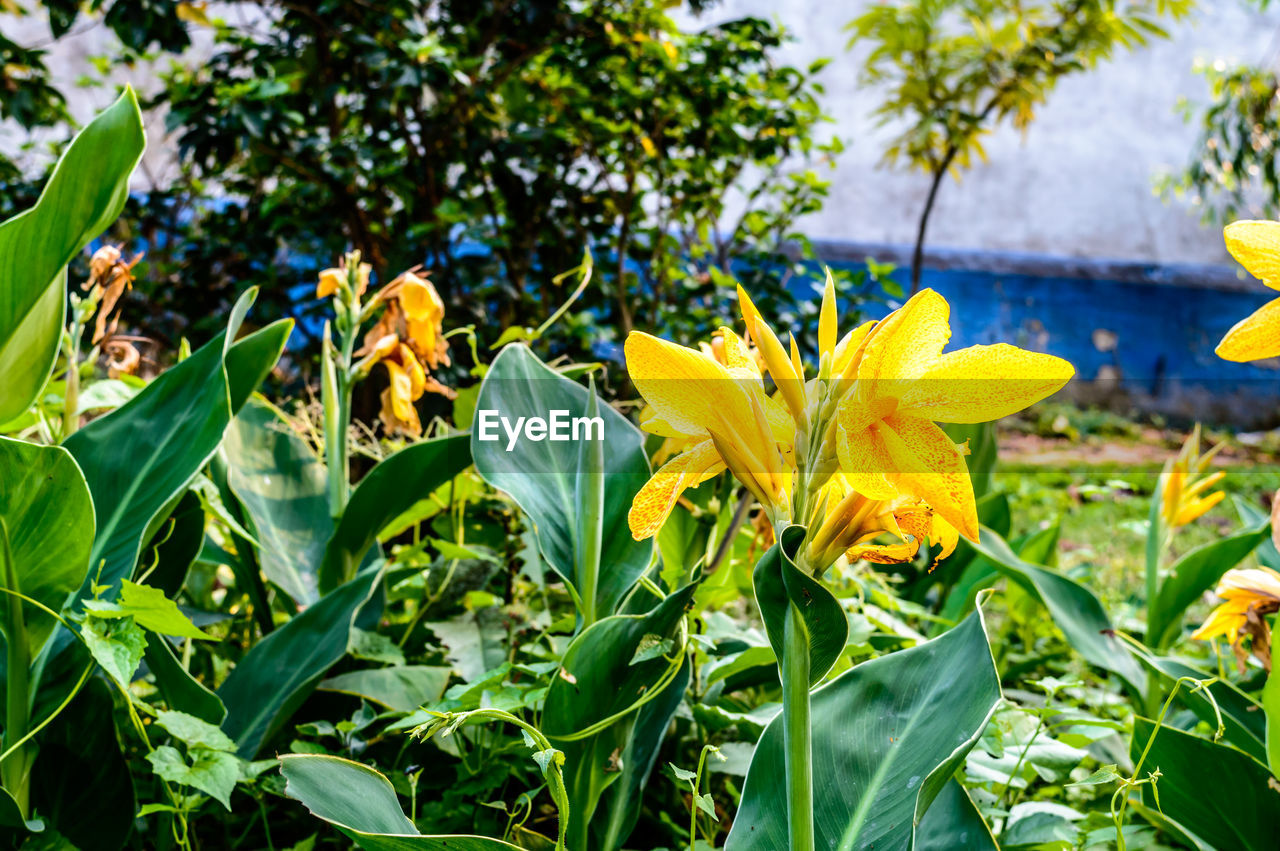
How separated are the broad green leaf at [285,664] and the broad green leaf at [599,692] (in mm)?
169

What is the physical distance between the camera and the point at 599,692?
45 cm

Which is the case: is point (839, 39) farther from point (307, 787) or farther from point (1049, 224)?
point (307, 787)

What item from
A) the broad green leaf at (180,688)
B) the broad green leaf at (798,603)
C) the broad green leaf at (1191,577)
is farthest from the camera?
the broad green leaf at (1191,577)

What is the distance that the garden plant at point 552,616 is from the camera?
32cm

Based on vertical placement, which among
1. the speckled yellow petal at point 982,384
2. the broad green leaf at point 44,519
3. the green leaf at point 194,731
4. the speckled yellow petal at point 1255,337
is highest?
the speckled yellow petal at point 1255,337

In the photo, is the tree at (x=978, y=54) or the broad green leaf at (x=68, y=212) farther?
the tree at (x=978, y=54)

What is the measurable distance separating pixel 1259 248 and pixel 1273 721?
25cm

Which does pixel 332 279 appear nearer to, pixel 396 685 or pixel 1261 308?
pixel 396 685

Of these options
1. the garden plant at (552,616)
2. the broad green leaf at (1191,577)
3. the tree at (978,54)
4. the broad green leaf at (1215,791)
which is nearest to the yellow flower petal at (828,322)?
the garden plant at (552,616)

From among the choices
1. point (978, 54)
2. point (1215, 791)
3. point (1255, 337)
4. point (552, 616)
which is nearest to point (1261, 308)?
point (1255, 337)

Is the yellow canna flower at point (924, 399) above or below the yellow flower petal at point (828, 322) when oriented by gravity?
below

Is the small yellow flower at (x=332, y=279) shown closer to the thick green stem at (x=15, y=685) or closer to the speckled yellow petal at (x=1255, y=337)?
the thick green stem at (x=15, y=685)

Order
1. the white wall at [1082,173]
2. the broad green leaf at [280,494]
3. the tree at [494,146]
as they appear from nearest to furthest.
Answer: the broad green leaf at [280,494] < the tree at [494,146] < the white wall at [1082,173]

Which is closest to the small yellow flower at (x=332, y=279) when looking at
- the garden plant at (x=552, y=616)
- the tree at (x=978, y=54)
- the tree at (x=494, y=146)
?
the garden plant at (x=552, y=616)
